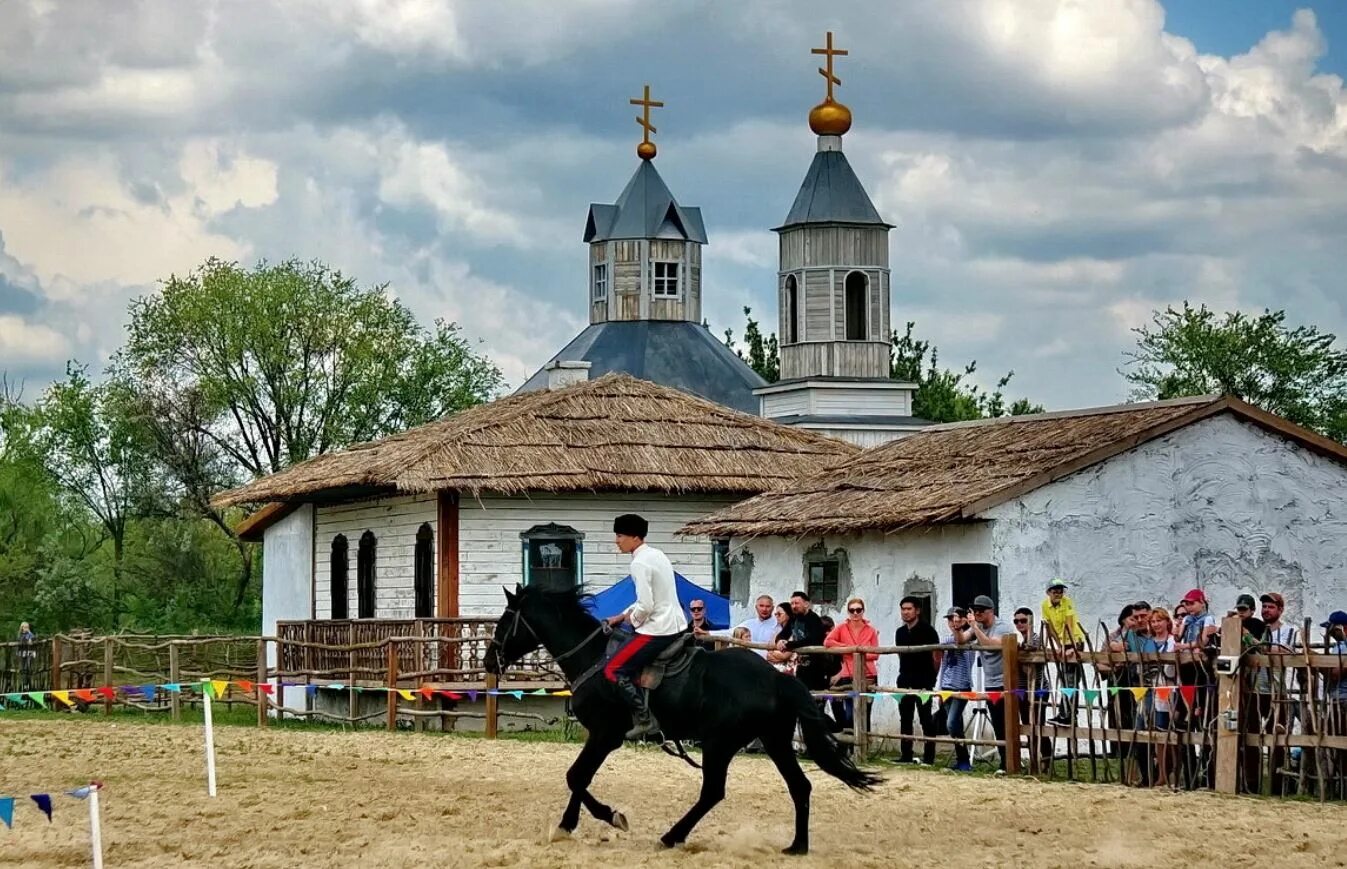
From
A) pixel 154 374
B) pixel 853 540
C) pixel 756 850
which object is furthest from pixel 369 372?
pixel 756 850

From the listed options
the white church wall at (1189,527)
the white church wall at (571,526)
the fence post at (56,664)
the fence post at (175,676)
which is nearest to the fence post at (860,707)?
the white church wall at (1189,527)

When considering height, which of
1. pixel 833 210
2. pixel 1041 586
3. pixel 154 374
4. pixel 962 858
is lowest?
pixel 962 858

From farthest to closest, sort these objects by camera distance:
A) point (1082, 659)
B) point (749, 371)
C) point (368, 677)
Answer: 1. point (749, 371)
2. point (368, 677)
3. point (1082, 659)

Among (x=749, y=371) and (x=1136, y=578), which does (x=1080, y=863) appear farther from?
(x=749, y=371)

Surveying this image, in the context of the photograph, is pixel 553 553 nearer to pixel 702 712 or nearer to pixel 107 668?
pixel 107 668

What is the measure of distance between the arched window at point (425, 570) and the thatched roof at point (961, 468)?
4645 mm

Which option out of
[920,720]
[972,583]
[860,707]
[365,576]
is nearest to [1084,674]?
[920,720]

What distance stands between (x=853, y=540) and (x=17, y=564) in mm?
39409

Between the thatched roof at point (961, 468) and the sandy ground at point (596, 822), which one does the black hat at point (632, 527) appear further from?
the thatched roof at point (961, 468)

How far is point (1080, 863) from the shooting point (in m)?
13.3

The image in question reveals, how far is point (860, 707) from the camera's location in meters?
20.7

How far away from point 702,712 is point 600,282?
56182 mm

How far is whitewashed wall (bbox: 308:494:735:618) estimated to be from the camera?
100.0 ft

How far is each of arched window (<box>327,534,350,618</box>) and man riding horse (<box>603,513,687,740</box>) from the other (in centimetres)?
2029
